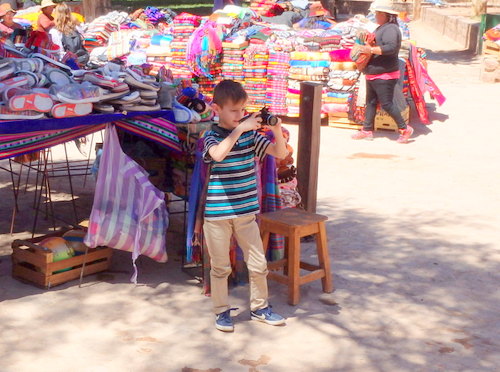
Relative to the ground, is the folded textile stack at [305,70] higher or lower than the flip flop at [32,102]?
lower

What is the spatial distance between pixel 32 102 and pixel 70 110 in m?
0.26

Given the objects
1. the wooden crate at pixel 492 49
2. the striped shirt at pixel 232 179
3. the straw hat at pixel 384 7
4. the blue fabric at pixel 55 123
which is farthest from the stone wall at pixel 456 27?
the striped shirt at pixel 232 179

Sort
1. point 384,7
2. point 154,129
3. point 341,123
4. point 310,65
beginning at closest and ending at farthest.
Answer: point 154,129
point 384,7
point 310,65
point 341,123

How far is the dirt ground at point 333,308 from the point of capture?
432 centimetres

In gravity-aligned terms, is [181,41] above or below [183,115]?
below

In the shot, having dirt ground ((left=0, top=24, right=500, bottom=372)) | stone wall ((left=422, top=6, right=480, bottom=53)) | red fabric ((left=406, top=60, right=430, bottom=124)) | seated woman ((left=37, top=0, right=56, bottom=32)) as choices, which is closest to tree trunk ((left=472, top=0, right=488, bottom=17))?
stone wall ((left=422, top=6, right=480, bottom=53))

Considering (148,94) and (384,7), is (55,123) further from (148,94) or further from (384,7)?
(384,7)

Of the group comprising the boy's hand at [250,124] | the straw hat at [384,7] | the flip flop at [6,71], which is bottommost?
the boy's hand at [250,124]

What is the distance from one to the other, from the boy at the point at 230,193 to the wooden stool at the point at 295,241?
14.6 inches

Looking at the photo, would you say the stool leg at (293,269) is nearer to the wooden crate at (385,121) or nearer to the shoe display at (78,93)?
the shoe display at (78,93)

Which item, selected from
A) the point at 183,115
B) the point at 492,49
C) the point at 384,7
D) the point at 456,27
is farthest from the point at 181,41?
the point at 456,27

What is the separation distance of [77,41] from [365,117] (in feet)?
14.8

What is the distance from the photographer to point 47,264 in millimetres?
5316

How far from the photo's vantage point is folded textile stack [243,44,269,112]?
12.0 m
